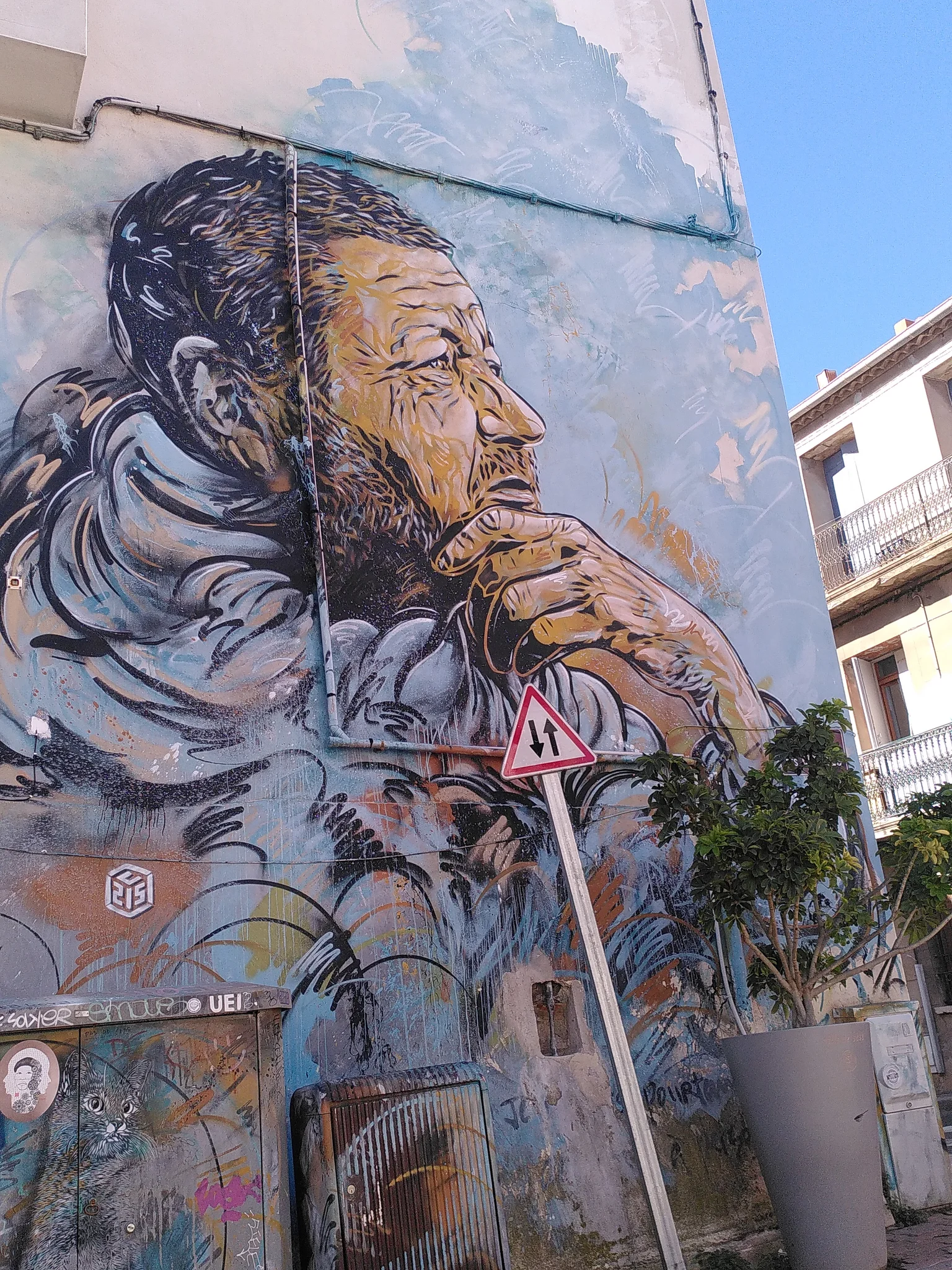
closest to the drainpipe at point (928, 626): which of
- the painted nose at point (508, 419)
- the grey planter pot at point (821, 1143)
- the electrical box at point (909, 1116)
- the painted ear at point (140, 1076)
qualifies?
the electrical box at point (909, 1116)

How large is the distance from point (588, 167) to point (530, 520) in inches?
133

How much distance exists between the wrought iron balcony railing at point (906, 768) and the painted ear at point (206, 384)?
1155 centimetres

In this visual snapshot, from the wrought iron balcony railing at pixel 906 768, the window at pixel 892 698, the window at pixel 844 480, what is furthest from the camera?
the window at pixel 844 480

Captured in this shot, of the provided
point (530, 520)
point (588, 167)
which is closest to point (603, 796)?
point (530, 520)

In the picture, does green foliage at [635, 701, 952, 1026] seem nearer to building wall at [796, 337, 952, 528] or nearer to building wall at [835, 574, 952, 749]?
building wall at [835, 574, 952, 749]

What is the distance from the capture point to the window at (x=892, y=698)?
17625mm

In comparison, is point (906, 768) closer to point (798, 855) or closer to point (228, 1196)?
point (798, 855)

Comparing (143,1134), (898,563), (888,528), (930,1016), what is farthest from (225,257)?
(930,1016)

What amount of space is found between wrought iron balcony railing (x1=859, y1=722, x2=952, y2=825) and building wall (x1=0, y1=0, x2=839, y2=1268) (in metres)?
8.08

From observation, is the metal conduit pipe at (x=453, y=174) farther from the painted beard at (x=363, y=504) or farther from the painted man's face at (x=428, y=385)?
the painted beard at (x=363, y=504)

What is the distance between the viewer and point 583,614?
26.7 feet

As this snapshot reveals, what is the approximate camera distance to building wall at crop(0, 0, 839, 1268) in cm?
630

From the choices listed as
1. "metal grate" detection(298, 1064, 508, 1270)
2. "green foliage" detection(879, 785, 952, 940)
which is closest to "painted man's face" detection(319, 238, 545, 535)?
"green foliage" detection(879, 785, 952, 940)

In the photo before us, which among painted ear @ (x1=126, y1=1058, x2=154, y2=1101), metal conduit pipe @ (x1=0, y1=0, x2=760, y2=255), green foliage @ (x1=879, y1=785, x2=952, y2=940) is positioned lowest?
painted ear @ (x1=126, y1=1058, x2=154, y2=1101)
